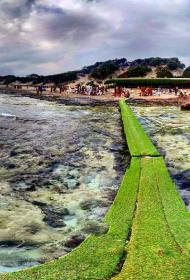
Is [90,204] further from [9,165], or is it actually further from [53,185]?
[9,165]

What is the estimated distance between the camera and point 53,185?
12.9 metres

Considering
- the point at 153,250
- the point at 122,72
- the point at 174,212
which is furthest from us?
the point at 122,72

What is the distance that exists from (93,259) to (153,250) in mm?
993

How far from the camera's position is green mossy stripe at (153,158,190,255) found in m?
7.89

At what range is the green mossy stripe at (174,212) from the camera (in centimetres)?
789

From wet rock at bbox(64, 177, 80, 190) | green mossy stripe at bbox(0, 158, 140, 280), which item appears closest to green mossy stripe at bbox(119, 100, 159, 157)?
wet rock at bbox(64, 177, 80, 190)

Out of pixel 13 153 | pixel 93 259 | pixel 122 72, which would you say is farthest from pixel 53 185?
pixel 122 72

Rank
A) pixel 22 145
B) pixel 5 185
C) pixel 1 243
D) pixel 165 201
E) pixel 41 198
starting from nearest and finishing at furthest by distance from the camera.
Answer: pixel 1 243
pixel 165 201
pixel 41 198
pixel 5 185
pixel 22 145

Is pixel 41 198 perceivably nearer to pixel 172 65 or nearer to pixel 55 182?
pixel 55 182

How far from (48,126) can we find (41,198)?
1414 cm

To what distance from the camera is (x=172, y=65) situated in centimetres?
9744

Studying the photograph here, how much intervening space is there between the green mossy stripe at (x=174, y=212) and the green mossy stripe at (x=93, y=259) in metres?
0.82

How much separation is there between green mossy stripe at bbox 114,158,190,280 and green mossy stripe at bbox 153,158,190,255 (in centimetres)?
9

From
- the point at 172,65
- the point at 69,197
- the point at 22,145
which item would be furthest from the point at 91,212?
the point at 172,65
